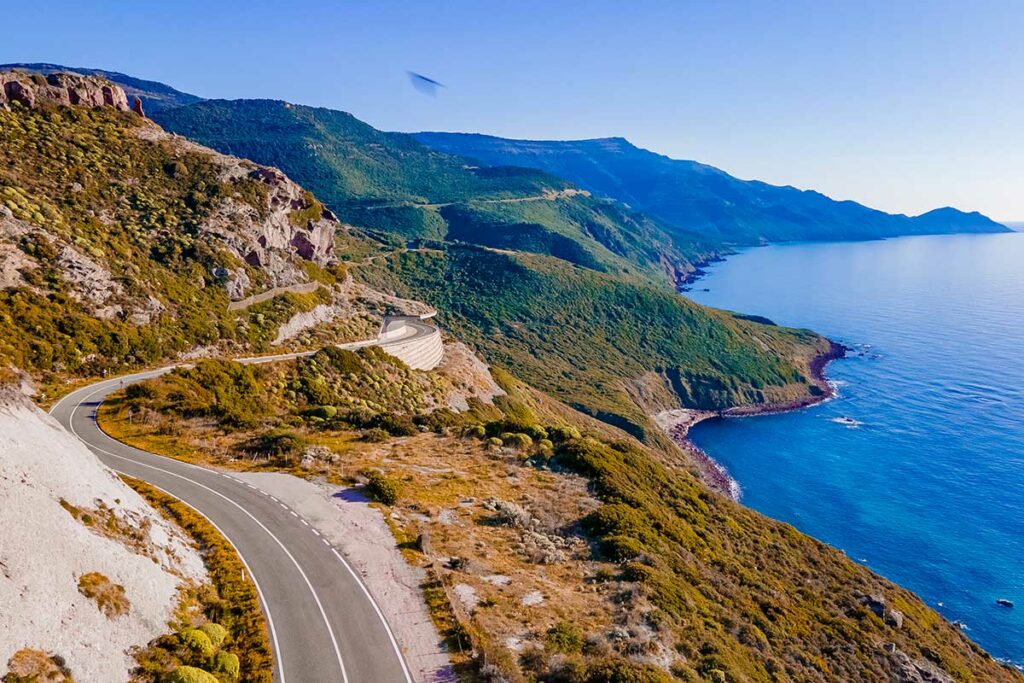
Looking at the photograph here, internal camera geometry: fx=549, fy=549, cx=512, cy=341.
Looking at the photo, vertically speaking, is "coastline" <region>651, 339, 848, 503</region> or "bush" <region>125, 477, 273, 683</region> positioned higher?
"bush" <region>125, 477, 273, 683</region>

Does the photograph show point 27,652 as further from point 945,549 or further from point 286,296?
point 945,549

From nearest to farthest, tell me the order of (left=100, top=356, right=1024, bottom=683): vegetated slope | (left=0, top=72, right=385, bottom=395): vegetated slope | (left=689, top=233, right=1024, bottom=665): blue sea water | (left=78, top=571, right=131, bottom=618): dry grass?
(left=78, top=571, right=131, bottom=618): dry grass, (left=100, top=356, right=1024, bottom=683): vegetated slope, (left=0, top=72, right=385, bottom=395): vegetated slope, (left=689, top=233, right=1024, bottom=665): blue sea water

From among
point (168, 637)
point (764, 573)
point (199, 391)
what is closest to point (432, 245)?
point (199, 391)

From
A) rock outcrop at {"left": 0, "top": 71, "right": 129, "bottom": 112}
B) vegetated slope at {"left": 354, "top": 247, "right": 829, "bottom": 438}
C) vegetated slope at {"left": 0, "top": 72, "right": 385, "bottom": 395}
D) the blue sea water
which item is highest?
rock outcrop at {"left": 0, "top": 71, "right": 129, "bottom": 112}

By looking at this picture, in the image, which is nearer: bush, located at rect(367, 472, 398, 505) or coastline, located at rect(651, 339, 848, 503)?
bush, located at rect(367, 472, 398, 505)

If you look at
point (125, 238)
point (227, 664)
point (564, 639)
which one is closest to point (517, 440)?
point (564, 639)

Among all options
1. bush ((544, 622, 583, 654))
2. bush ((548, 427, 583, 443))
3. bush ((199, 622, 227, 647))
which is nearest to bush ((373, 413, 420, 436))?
bush ((548, 427, 583, 443))

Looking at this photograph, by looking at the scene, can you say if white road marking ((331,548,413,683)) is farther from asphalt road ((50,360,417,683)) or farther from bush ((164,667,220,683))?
bush ((164,667,220,683))
